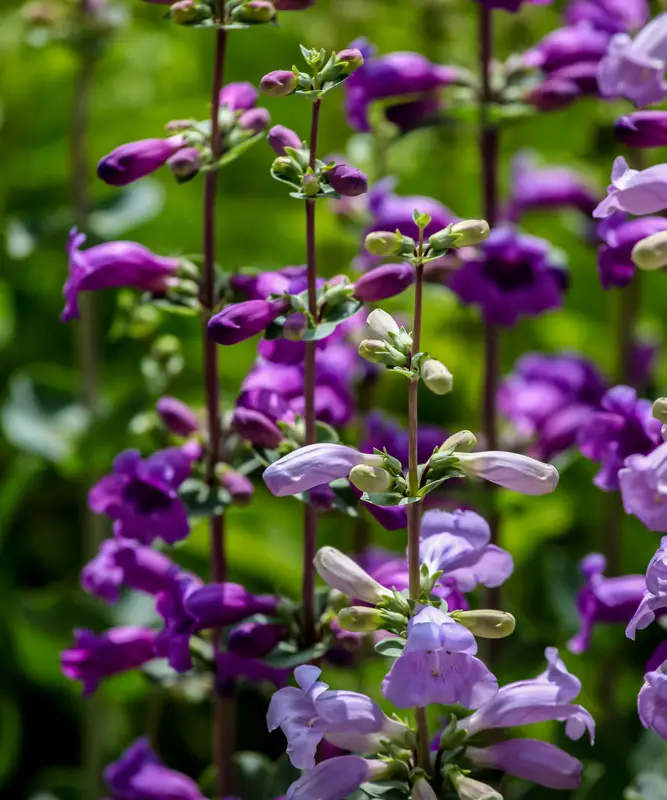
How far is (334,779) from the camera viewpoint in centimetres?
108

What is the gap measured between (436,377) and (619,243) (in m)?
0.38

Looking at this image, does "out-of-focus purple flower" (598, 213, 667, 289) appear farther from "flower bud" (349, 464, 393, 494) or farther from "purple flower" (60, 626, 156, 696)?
"purple flower" (60, 626, 156, 696)

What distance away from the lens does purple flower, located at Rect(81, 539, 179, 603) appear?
140 cm

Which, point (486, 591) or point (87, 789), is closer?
point (486, 591)

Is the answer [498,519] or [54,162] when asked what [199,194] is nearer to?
[54,162]

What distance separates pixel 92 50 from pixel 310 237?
3.78 ft

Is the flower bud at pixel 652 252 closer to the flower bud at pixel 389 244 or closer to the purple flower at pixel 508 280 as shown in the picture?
the flower bud at pixel 389 244

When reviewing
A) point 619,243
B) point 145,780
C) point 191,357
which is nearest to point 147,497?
point 145,780

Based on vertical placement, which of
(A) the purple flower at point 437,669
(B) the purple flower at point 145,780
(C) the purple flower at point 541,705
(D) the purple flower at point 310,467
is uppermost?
(D) the purple flower at point 310,467

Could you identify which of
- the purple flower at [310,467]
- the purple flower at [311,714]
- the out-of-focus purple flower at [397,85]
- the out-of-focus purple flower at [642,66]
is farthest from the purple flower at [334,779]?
the out-of-focus purple flower at [397,85]

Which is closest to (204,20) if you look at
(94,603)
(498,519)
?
(498,519)

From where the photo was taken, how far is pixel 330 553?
1100 mm

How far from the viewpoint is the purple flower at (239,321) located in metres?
1.16

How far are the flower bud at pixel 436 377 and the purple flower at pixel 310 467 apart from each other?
11 cm
